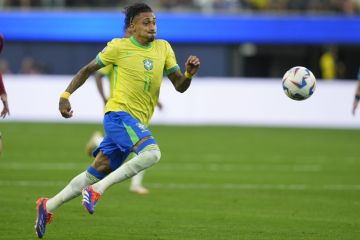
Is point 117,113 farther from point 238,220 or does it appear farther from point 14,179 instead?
point 14,179

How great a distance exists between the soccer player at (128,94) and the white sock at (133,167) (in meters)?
0.01

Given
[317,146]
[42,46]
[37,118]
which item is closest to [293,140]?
[317,146]

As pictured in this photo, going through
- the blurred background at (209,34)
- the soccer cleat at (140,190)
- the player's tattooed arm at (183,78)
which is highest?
the player's tattooed arm at (183,78)

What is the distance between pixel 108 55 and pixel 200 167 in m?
9.56

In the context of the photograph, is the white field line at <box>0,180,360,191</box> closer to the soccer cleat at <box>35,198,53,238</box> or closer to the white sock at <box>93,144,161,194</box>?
the soccer cleat at <box>35,198,53,238</box>

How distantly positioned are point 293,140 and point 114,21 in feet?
54.8

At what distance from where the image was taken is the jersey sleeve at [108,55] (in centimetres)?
1013

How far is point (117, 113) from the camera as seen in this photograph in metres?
10.2

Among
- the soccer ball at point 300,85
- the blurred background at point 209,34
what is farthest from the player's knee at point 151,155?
the blurred background at point 209,34

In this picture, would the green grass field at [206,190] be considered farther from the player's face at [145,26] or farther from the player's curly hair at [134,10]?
the player's curly hair at [134,10]

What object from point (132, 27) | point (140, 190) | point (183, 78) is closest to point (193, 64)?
point (183, 78)

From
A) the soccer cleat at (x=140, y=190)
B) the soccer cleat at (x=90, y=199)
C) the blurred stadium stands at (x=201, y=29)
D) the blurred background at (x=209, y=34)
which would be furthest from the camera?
the blurred stadium stands at (x=201, y=29)

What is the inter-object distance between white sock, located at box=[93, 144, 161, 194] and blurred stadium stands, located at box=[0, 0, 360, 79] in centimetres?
3163

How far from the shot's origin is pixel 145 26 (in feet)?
33.7
